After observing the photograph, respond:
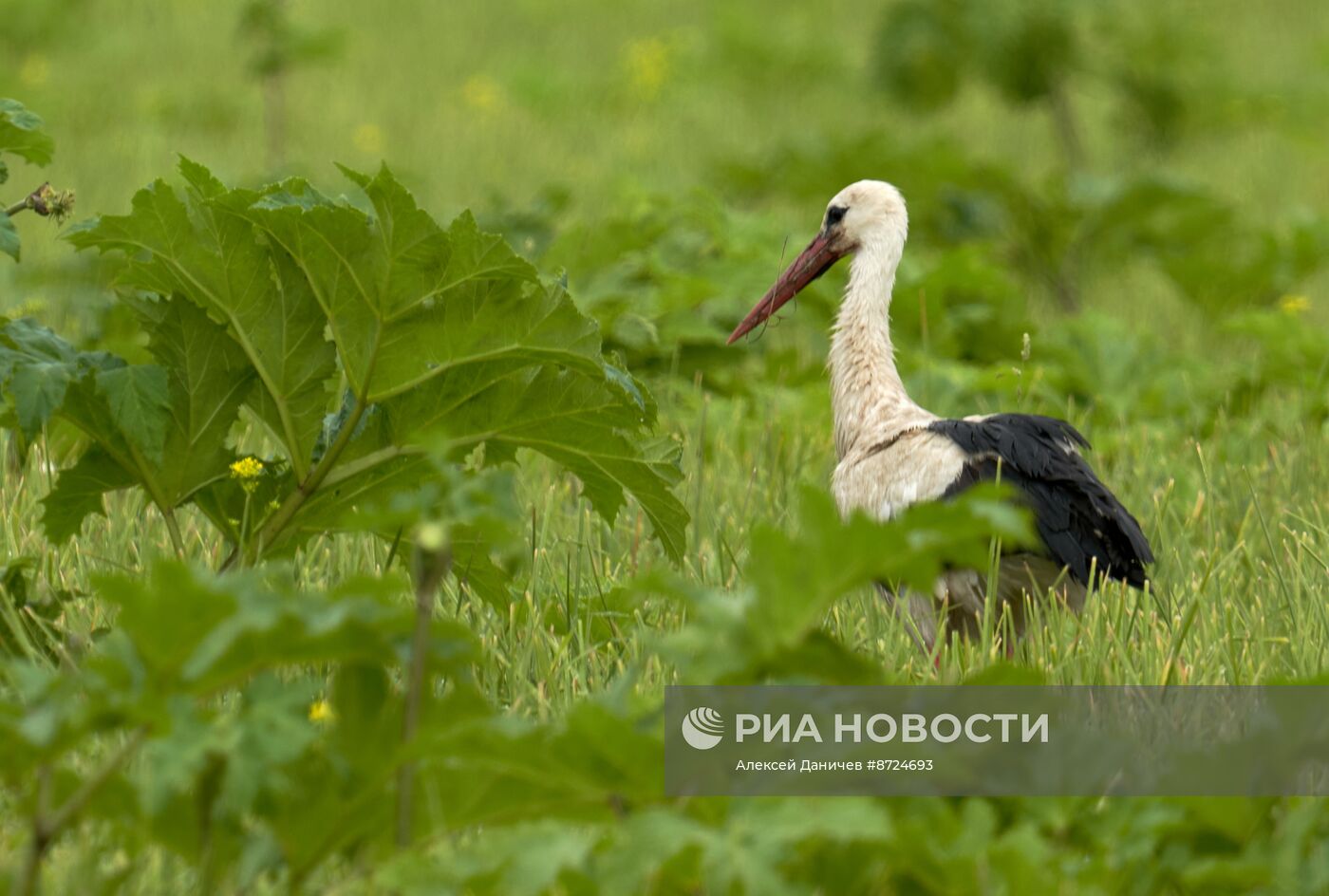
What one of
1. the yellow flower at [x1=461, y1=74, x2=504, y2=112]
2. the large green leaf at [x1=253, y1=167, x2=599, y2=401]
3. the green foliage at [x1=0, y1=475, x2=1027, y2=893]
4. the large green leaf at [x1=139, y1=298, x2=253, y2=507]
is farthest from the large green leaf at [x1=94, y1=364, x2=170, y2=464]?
the yellow flower at [x1=461, y1=74, x2=504, y2=112]

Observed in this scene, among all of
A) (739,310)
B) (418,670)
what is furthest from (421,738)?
(739,310)

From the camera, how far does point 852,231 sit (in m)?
4.21

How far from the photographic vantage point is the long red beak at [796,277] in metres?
4.27

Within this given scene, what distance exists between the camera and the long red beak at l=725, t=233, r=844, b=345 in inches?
168

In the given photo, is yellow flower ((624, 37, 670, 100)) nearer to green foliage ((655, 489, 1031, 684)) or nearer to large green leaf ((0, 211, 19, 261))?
large green leaf ((0, 211, 19, 261))

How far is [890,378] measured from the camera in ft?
12.9

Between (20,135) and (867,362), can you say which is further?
(867,362)

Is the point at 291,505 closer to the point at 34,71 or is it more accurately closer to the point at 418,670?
the point at 418,670

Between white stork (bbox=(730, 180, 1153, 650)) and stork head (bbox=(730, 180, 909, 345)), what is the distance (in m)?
0.27

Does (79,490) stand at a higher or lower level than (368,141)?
lower

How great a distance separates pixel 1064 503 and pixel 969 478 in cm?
20

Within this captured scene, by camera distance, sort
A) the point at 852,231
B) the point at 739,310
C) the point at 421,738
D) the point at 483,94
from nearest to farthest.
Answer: the point at 421,738
the point at 852,231
the point at 739,310
the point at 483,94

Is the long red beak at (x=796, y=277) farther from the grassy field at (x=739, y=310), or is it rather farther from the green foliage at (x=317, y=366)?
the green foliage at (x=317, y=366)

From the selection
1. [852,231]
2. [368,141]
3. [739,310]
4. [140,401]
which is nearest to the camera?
[140,401]
